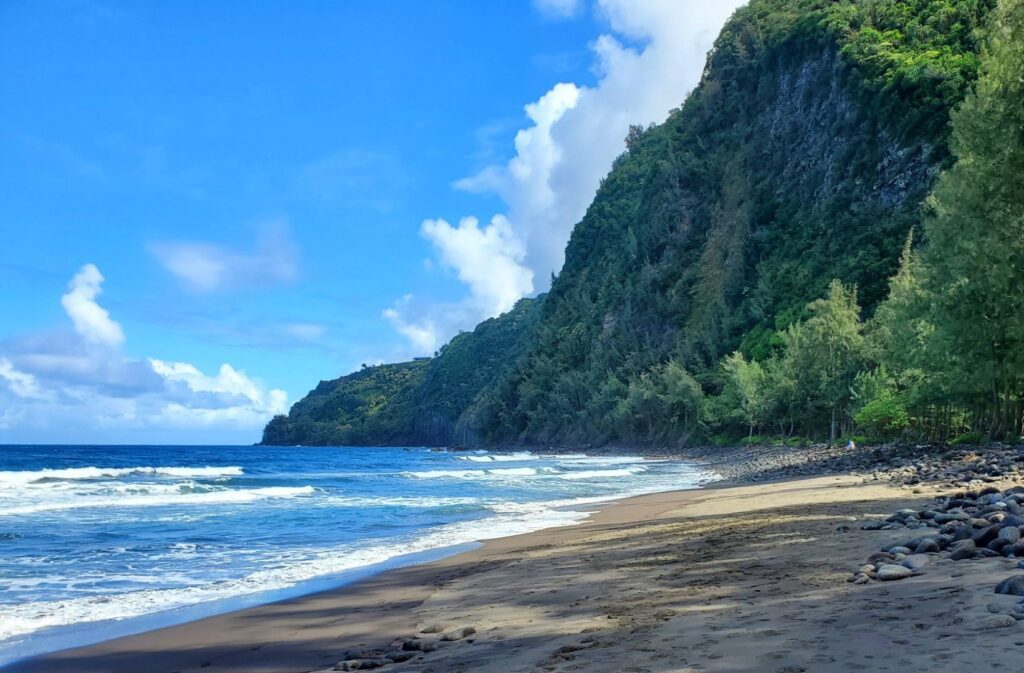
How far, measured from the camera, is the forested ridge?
25172 millimetres

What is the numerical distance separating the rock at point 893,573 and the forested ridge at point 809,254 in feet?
56.4

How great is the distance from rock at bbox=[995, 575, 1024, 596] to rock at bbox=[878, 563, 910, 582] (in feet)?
4.11

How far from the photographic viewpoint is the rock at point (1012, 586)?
19.1 ft

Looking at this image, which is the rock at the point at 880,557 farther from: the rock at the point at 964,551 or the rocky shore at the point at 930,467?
the rocky shore at the point at 930,467

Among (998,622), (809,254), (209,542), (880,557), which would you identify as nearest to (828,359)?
→ (809,254)

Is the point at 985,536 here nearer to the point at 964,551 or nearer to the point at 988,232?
the point at 964,551

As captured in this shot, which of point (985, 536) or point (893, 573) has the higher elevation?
point (985, 536)

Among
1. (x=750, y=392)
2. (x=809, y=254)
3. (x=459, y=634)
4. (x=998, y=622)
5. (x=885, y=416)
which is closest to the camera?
(x=998, y=622)

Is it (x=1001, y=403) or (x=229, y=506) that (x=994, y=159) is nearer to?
(x=1001, y=403)

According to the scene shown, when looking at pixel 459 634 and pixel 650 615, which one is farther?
pixel 459 634

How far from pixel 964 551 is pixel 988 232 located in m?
18.1

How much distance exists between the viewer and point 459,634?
7926 millimetres

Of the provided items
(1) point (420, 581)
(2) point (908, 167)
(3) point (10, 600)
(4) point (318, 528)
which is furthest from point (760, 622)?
(2) point (908, 167)

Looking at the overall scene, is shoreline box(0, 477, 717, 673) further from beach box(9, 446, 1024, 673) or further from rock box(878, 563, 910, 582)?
rock box(878, 563, 910, 582)
